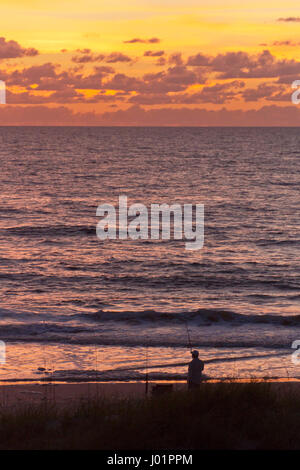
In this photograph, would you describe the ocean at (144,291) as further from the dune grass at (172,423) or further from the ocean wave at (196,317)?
the dune grass at (172,423)

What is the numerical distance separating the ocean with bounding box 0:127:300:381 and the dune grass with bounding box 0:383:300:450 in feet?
19.3

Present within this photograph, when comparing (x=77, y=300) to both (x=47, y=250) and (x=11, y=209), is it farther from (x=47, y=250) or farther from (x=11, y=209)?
(x=11, y=209)

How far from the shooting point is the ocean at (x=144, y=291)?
19.8 meters

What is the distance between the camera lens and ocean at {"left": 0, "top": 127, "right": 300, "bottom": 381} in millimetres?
19766

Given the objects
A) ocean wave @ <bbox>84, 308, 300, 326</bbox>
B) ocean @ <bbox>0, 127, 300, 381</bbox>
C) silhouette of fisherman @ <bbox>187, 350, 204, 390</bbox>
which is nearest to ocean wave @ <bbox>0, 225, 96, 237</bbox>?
ocean @ <bbox>0, 127, 300, 381</bbox>

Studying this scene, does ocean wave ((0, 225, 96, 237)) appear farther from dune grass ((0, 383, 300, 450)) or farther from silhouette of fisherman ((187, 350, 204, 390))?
dune grass ((0, 383, 300, 450))

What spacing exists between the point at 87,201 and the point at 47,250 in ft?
81.0

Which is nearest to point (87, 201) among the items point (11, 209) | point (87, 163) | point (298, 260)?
point (11, 209)

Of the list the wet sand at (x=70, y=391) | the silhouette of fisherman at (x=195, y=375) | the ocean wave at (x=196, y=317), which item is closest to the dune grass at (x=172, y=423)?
the silhouette of fisherman at (x=195, y=375)

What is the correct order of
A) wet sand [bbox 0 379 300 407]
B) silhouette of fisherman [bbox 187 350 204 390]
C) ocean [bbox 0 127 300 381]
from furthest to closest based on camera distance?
ocean [bbox 0 127 300 381] → wet sand [bbox 0 379 300 407] → silhouette of fisherman [bbox 187 350 204 390]

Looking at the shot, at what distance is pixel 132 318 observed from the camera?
24531 millimetres

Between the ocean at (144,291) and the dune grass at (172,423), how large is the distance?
19.3 feet

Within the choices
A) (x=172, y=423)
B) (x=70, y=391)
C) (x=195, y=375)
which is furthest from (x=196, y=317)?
(x=172, y=423)

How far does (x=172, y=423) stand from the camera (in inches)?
428
